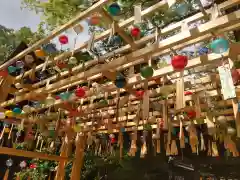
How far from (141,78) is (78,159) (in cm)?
385

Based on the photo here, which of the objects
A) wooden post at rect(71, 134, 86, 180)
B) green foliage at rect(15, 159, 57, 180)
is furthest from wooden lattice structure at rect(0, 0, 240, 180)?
green foliage at rect(15, 159, 57, 180)

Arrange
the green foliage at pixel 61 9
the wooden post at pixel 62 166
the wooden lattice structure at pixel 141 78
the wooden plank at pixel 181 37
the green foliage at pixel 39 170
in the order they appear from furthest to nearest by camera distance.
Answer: the green foliage at pixel 39 170 → the wooden post at pixel 62 166 → the green foliage at pixel 61 9 → the wooden lattice structure at pixel 141 78 → the wooden plank at pixel 181 37

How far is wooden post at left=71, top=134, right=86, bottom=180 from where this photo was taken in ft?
19.4

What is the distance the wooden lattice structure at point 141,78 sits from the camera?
228 cm

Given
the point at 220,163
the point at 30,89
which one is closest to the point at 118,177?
the point at 220,163

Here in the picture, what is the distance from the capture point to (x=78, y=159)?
238 inches

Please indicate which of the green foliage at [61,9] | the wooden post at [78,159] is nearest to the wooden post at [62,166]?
the wooden post at [78,159]

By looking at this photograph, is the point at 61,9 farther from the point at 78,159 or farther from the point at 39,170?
the point at 39,170

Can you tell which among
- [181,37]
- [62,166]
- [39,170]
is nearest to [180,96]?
[181,37]

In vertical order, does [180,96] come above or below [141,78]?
below

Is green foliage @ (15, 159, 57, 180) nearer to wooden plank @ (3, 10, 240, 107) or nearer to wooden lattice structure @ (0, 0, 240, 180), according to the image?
wooden lattice structure @ (0, 0, 240, 180)

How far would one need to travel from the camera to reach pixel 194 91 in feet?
12.3

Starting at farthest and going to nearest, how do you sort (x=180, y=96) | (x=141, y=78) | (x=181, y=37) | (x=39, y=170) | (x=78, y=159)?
(x=39, y=170) → (x=78, y=159) → (x=141, y=78) → (x=180, y=96) → (x=181, y=37)

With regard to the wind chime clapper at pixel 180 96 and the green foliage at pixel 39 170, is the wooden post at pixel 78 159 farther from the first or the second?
the wind chime clapper at pixel 180 96
